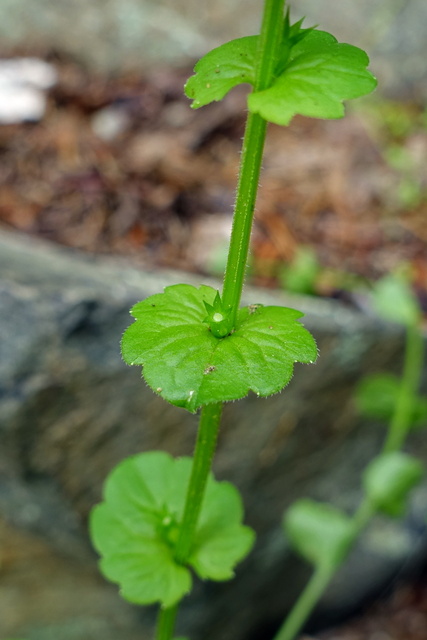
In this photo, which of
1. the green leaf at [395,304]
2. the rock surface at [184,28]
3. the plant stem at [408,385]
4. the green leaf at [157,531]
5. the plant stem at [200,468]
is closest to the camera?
the plant stem at [200,468]

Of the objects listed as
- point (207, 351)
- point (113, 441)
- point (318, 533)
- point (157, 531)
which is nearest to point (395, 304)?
point (318, 533)

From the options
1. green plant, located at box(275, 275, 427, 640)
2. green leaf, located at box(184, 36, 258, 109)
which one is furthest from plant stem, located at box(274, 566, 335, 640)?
green leaf, located at box(184, 36, 258, 109)

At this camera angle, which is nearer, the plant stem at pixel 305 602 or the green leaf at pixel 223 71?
the green leaf at pixel 223 71

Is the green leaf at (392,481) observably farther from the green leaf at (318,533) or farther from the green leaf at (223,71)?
the green leaf at (223,71)

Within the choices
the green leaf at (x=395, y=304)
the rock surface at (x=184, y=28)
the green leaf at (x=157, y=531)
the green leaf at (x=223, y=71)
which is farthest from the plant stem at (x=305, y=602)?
the rock surface at (x=184, y=28)

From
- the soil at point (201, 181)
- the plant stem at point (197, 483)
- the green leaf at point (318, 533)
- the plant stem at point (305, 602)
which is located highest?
the soil at point (201, 181)

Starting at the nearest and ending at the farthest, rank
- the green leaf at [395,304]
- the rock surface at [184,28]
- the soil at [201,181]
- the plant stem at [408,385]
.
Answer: the green leaf at [395,304] → the plant stem at [408,385] → the soil at [201,181] → the rock surface at [184,28]

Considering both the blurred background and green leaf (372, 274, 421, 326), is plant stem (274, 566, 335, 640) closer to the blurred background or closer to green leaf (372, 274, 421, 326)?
the blurred background
